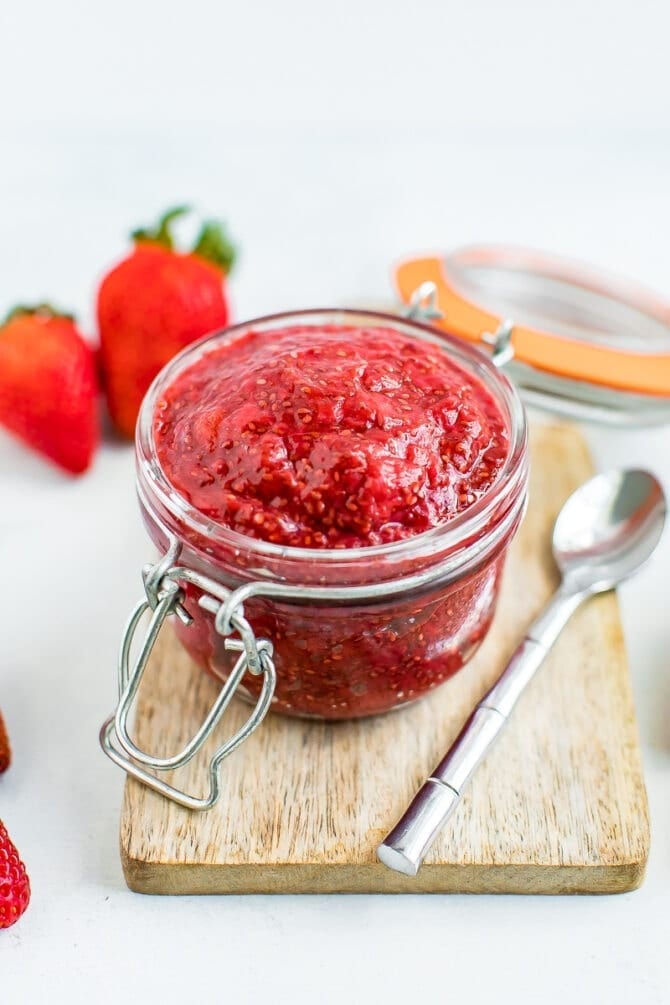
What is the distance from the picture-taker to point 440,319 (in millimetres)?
2338

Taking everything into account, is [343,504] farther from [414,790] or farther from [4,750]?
[4,750]

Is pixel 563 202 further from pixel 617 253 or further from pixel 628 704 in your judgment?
pixel 628 704

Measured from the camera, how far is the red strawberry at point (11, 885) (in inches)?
61.1

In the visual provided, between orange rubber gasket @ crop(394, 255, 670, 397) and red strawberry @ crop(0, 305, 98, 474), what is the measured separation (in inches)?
28.2

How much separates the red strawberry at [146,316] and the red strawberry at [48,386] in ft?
0.22

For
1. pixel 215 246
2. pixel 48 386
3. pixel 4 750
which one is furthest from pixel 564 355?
pixel 4 750

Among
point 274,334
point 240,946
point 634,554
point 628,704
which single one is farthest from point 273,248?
point 240,946

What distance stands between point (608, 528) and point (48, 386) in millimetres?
1144

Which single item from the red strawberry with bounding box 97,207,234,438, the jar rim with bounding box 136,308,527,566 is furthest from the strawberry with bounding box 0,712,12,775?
the red strawberry with bounding box 97,207,234,438

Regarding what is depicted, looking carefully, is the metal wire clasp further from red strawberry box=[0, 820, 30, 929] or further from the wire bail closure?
the wire bail closure

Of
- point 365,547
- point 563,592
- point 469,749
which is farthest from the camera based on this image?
point 563,592

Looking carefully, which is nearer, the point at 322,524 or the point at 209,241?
the point at 322,524

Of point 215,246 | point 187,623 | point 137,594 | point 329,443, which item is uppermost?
point 329,443

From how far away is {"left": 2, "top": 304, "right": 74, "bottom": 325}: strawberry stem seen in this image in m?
2.38
